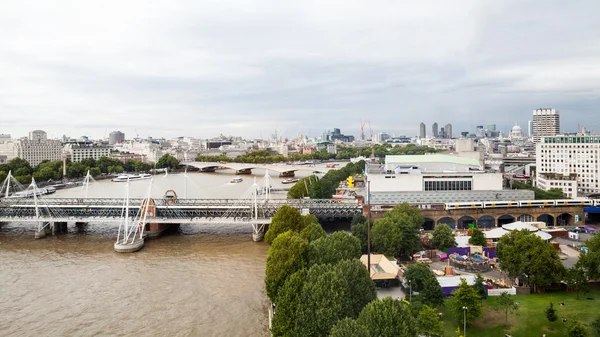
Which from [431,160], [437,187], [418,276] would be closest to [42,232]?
[418,276]

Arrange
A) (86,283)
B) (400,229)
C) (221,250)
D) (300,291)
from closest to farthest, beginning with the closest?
(300,291)
(86,283)
(400,229)
(221,250)

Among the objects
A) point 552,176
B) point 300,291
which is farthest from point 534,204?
point 300,291

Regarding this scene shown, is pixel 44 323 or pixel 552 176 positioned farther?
pixel 552 176

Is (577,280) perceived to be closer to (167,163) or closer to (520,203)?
(520,203)

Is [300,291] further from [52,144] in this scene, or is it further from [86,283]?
[52,144]

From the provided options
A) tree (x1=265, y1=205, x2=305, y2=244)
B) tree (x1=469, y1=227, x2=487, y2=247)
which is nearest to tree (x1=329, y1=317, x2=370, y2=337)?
tree (x1=265, y1=205, x2=305, y2=244)

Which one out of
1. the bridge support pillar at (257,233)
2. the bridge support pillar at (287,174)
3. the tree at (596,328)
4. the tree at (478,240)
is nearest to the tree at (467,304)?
the tree at (596,328)
